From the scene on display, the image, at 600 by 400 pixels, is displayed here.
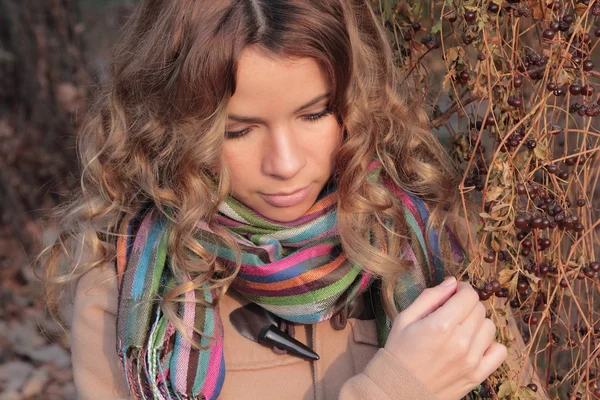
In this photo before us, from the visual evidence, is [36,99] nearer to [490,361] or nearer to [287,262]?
[287,262]

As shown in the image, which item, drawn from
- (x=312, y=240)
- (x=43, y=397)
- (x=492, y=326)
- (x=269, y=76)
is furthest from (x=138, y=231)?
(x=43, y=397)

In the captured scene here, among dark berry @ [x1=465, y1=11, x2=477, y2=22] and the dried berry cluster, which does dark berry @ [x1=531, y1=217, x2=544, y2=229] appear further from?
→ dark berry @ [x1=465, y1=11, x2=477, y2=22]

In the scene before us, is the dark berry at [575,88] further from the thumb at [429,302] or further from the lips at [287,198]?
the lips at [287,198]

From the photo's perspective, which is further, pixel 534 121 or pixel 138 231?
pixel 138 231

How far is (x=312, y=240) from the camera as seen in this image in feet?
5.85

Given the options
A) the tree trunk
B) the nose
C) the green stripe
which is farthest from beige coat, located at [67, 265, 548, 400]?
the tree trunk

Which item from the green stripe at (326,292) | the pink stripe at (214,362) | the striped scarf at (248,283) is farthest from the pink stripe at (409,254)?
the pink stripe at (214,362)

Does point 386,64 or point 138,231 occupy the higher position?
point 386,64

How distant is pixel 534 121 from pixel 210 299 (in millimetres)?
826

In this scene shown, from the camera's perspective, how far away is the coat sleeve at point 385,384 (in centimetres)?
158

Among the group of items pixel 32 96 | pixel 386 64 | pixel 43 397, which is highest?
pixel 386 64

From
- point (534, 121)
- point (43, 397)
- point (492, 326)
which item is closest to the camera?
point (534, 121)

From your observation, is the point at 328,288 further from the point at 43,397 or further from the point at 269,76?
the point at 43,397

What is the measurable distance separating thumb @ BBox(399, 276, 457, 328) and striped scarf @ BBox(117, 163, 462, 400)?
0.52 ft
